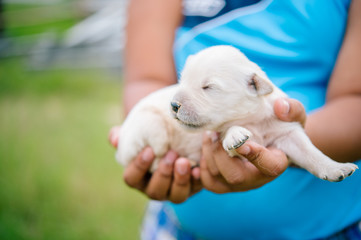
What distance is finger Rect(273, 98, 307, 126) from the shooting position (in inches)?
54.1

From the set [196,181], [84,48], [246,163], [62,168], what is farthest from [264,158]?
[84,48]

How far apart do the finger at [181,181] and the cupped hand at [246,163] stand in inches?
3.2

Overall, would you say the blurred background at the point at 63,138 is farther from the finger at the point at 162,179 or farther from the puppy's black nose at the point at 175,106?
the puppy's black nose at the point at 175,106

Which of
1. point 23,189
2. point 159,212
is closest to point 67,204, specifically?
point 23,189

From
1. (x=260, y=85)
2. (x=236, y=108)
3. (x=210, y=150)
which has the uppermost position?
(x=260, y=85)

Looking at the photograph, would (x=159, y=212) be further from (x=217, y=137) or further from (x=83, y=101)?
(x=83, y=101)

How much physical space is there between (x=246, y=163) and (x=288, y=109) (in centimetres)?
32

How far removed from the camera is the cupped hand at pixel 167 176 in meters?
1.65

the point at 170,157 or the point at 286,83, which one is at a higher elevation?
the point at 286,83

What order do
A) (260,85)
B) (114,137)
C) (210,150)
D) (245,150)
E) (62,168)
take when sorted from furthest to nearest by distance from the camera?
(62,168), (114,137), (210,150), (260,85), (245,150)

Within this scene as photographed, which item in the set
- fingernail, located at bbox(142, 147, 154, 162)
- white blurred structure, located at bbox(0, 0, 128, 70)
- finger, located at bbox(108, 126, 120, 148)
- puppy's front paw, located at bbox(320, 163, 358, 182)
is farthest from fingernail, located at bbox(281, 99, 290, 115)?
white blurred structure, located at bbox(0, 0, 128, 70)

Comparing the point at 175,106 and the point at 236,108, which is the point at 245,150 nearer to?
the point at 236,108

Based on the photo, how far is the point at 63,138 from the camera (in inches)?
200

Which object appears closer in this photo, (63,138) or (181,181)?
(181,181)
